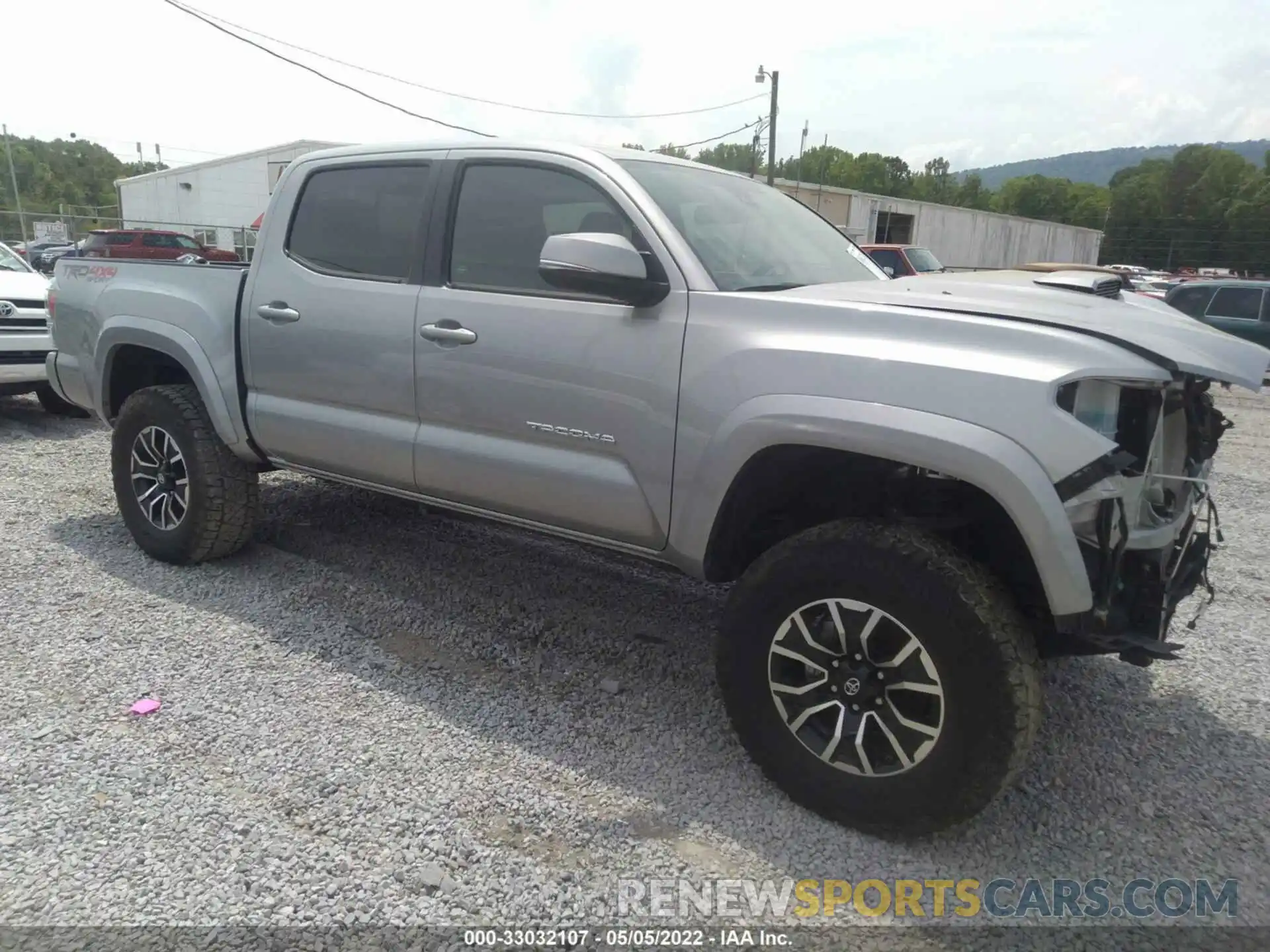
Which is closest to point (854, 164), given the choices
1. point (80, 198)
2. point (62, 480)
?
point (80, 198)

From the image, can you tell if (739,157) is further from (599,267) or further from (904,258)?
(599,267)

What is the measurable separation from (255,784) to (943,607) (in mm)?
2098

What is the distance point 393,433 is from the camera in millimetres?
3586

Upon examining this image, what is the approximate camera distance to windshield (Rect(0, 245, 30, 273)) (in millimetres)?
8438

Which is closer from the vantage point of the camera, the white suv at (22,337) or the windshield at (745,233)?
the windshield at (745,233)

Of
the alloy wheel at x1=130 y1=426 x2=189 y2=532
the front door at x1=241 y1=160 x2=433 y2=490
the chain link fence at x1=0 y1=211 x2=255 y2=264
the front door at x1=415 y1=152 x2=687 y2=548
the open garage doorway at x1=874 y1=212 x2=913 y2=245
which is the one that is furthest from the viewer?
the open garage doorway at x1=874 y1=212 x2=913 y2=245

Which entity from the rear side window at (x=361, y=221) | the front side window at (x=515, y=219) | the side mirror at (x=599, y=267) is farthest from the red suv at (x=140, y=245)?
the side mirror at (x=599, y=267)

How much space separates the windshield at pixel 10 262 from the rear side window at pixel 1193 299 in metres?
14.7

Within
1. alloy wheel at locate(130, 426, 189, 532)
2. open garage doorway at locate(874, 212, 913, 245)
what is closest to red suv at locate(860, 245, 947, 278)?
alloy wheel at locate(130, 426, 189, 532)

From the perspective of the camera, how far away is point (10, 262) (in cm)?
867

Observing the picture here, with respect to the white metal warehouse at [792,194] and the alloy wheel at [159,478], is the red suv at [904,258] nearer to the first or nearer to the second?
the alloy wheel at [159,478]

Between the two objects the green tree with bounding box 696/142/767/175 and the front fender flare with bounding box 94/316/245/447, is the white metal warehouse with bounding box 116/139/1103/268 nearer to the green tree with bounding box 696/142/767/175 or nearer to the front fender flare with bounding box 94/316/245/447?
the green tree with bounding box 696/142/767/175

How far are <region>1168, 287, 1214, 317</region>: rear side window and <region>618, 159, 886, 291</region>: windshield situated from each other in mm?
12160

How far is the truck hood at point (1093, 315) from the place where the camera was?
7.61 feet
